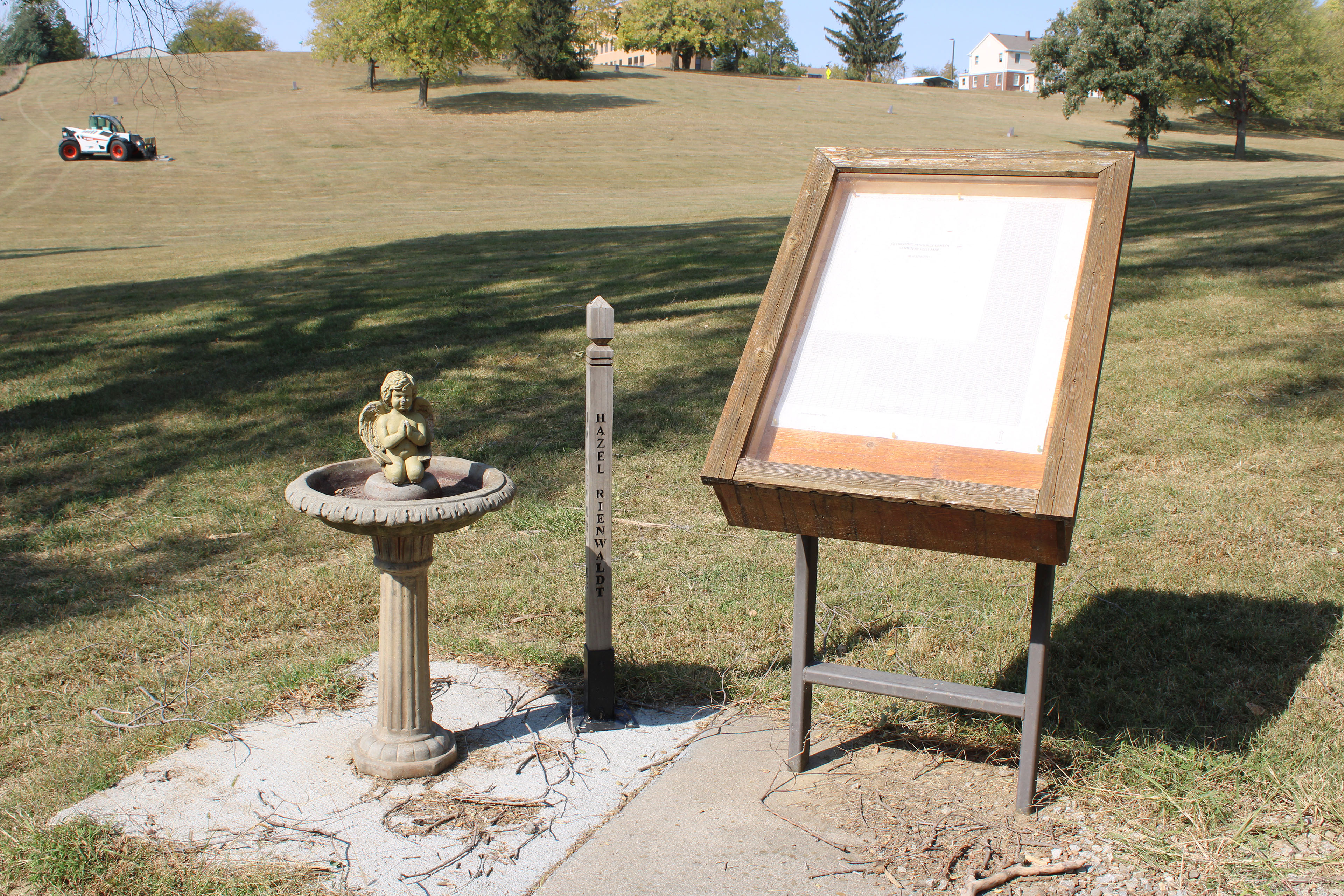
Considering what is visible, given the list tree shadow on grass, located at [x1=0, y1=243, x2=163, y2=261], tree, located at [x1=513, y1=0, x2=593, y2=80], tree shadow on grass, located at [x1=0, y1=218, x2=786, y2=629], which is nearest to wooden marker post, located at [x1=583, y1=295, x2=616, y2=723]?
tree shadow on grass, located at [x1=0, y1=218, x2=786, y2=629]

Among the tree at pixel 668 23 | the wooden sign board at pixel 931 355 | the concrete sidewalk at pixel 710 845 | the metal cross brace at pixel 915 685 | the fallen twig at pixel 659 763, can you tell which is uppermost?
the tree at pixel 668 23

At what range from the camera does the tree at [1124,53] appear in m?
41.5

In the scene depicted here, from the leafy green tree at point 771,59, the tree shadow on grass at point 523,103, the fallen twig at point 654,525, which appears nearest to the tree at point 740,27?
the leafy green tree at point 771,59

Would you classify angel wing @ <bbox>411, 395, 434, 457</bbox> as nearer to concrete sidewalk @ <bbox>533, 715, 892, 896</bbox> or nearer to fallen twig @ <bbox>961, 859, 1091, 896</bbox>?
concrete sidewalk @ <bbox>533, 715, 892, 896</bbox>

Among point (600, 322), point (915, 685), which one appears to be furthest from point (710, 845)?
point (600, 322)

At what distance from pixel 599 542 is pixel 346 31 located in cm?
5072

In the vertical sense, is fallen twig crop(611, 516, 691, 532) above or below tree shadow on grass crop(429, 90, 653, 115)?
below

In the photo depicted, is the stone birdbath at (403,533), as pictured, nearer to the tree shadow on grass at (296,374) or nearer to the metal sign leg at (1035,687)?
the metal sign leg at (1035,687)

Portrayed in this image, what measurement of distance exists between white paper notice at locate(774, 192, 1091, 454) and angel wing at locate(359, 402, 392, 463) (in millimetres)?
1245

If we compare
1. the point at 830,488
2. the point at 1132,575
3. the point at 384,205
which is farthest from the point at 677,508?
the point at 384,205

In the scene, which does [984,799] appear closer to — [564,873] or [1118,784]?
[1118,784]

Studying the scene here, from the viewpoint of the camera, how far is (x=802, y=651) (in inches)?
127

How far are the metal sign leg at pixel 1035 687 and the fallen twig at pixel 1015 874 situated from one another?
248mm

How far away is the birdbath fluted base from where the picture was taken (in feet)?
10.7
